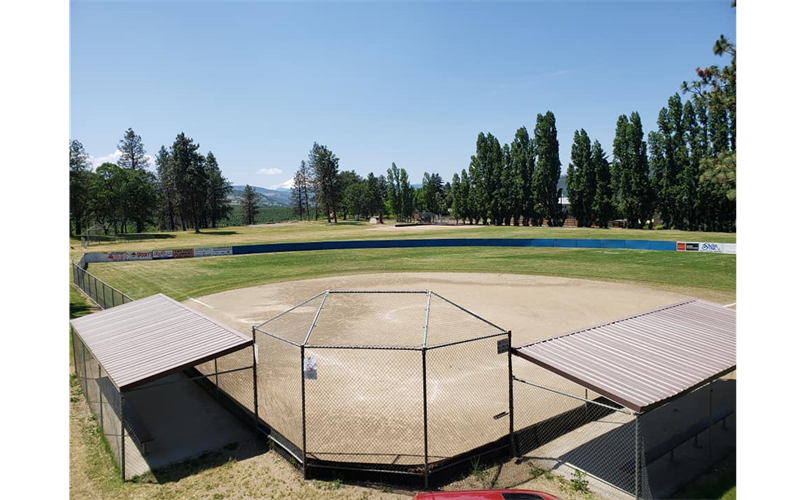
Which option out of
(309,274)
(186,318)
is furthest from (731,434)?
(309,274)

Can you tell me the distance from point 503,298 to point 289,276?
17.2m

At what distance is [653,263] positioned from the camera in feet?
130

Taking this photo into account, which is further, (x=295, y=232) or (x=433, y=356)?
(x=295, y=232)

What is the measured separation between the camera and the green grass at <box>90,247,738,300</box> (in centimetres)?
3256

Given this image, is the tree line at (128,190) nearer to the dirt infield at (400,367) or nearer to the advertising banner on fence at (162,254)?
the advertising banner on fence at (162,254)

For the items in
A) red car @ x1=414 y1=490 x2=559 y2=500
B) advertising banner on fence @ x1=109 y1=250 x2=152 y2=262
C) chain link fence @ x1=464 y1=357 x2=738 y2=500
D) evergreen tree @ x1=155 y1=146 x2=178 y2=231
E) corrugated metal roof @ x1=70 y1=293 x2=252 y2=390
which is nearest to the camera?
red car @ x1=414 y1=490 x2=559 y2=500

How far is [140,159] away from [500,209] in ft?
264

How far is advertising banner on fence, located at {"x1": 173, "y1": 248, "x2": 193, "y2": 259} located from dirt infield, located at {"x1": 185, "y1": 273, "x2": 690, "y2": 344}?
2398cm

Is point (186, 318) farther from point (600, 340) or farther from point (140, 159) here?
point (140, 159)

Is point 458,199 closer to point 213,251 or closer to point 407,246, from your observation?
point 407,246

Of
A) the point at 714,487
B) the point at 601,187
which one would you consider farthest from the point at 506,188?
the point at 714,487

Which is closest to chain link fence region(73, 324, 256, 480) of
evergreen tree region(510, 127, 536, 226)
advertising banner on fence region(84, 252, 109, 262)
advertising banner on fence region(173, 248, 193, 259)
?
advertising banner on fence region(173, 248, 193, 259)

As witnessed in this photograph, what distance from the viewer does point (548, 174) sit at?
296ft

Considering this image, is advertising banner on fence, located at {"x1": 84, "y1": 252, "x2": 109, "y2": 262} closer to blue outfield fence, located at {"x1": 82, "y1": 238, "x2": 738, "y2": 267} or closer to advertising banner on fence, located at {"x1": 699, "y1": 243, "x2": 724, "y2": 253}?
blue outfield fence, located at {"x1": 82, "y1": 238, "x2": 738, "y2": 267}
